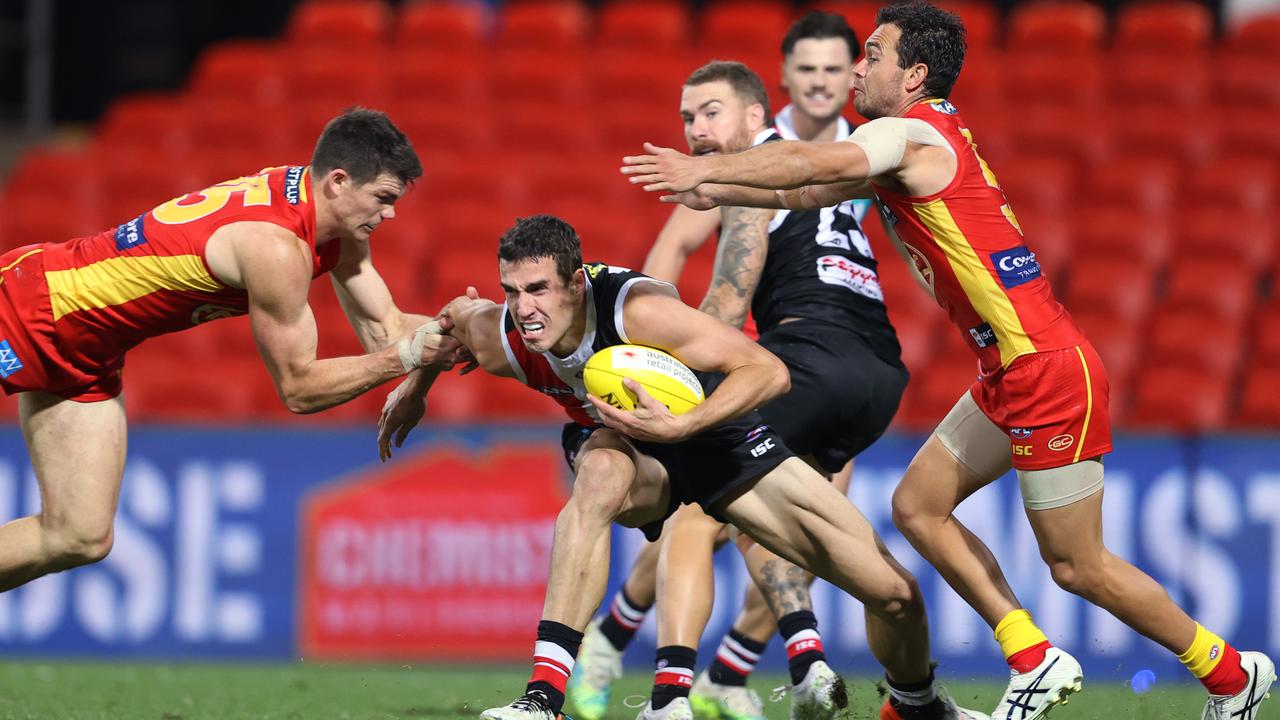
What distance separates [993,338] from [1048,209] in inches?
301

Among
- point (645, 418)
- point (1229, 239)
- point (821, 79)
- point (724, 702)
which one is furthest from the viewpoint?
point (1229, 239)

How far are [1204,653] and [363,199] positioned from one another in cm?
362

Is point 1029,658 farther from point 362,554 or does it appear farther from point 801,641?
point 362,554

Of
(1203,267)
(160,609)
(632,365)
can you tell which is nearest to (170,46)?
(160,609)

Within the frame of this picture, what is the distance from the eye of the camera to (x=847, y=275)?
7047 millimetres

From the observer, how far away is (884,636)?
20.2ft

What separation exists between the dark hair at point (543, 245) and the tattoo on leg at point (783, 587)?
182 centimetres

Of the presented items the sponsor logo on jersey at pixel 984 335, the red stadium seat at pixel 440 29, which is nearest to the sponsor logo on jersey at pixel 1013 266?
the sponsor logo on jersey at pixel 984 335

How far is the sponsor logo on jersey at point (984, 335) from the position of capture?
5787 mm

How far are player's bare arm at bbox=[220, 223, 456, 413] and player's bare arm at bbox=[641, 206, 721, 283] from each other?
1.33 meters

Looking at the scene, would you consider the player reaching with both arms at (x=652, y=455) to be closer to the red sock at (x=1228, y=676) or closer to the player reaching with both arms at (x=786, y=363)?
the player reaching with both arms at (x=786, y=363)

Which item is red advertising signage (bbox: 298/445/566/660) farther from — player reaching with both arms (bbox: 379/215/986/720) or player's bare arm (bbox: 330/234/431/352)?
player reaching with both arms (bbox: 379/215/986/720)

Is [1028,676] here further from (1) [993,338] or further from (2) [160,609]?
Answer: (2) [160,609]

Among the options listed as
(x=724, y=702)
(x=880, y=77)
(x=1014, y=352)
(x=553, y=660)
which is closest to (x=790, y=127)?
(x=880, y=77)
